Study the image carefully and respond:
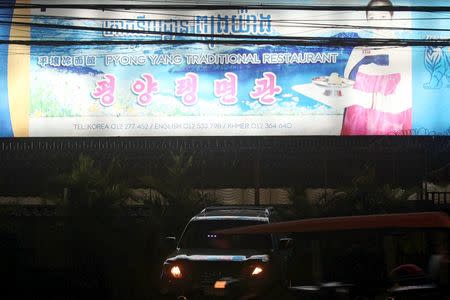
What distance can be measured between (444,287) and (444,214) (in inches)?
17.1

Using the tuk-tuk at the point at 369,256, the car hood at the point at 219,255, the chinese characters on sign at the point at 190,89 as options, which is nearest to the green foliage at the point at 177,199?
the chinese characters on sign at the point at 190,89

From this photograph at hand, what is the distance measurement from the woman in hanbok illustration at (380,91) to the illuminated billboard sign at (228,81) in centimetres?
3

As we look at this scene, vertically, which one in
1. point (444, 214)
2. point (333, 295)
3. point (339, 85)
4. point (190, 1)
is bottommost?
point (333, 295)

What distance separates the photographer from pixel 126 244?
12883mm

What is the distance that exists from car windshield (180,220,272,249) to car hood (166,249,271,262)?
221 mm

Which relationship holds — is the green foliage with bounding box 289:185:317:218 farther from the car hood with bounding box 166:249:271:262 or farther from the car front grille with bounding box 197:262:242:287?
the car front grille with bounding box 197:262:242:287

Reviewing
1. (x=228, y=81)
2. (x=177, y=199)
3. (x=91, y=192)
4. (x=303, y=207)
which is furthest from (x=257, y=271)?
(x=228, y=81)

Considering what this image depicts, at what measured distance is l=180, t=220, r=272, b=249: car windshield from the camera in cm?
920

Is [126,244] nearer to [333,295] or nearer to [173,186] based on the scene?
[173,186]

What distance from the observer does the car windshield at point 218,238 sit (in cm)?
920

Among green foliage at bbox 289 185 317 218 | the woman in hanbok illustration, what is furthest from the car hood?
the woman in hanbok illustration

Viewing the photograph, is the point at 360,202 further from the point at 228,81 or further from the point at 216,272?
the point at 216,272

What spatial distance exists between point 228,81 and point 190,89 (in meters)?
1.08

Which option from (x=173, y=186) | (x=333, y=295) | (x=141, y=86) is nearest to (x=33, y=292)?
(x=173, y=186)
